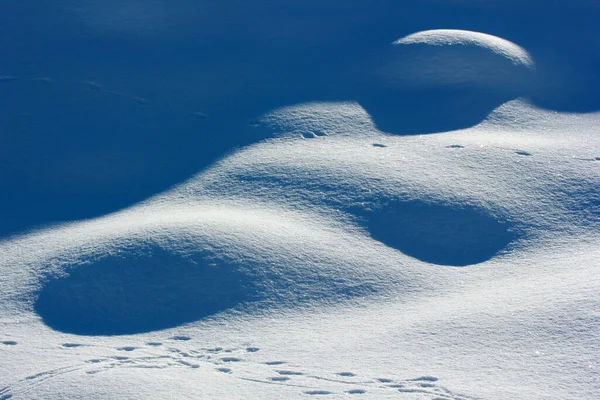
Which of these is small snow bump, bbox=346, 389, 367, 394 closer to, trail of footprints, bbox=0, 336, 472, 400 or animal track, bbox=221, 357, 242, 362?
trail of footprints, bbox=0, 336, 472, 400

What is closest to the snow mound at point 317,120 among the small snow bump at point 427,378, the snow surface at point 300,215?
the snow surface at point 300,215

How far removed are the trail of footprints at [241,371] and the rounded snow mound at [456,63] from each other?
226 inches

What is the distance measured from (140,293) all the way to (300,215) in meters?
1.90

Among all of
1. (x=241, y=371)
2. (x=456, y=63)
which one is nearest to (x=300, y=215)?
(x=241, y=371)

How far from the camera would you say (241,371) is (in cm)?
534

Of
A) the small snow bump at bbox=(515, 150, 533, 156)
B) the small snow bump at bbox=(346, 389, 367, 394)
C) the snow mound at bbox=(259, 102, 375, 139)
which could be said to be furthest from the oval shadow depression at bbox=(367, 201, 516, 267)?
the small snow bump at bbox=(346, 389, 367, 394)

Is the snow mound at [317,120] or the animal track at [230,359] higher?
the snow mound at [317,120]

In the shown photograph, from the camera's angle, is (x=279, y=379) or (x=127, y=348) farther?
(x=127, y=348)

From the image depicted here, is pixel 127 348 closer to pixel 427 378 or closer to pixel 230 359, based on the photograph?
pixel 230 359

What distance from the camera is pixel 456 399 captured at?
4844mm

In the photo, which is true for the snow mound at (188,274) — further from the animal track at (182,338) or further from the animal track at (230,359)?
the animal track at (230,359)

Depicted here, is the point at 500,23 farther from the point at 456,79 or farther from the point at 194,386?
the point at 194,386

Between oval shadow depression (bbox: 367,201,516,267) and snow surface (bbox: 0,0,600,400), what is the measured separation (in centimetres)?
2

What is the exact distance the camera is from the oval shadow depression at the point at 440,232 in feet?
23.2
